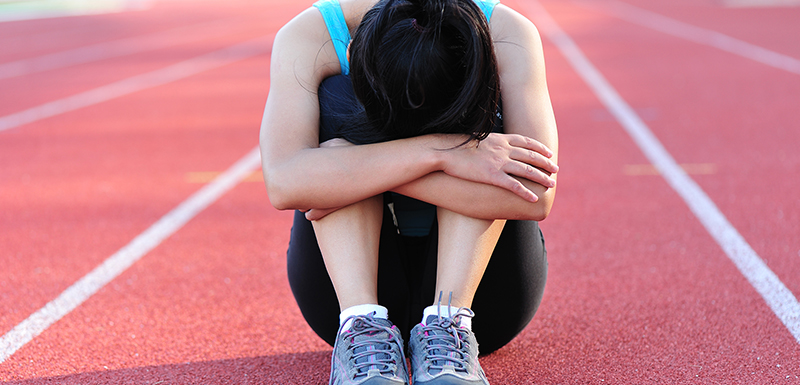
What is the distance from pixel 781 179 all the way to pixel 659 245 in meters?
1.63

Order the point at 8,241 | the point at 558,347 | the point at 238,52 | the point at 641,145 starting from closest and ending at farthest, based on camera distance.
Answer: the point at 558,347 → the point at 8,241 → the point at 641,145 → the point at 238,52

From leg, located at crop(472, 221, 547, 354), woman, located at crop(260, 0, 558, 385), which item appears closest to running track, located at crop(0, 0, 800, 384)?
leg, located at crop(472, 221, 547, 354)

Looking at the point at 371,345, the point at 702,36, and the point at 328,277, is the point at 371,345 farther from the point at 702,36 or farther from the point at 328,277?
the point at 702,36

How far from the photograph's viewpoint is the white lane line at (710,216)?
2.66 metres

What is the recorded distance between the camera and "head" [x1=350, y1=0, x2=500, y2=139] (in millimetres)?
1624

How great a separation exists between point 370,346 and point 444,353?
0.59 feet

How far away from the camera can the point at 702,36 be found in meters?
13.2

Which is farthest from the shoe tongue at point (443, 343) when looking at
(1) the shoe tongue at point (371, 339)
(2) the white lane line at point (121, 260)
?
(2) the white lane line at point (121, 260)

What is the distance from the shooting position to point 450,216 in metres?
1.80

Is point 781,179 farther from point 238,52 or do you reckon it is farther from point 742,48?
point 238,52

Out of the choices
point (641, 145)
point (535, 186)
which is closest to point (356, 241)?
point (535, 186)

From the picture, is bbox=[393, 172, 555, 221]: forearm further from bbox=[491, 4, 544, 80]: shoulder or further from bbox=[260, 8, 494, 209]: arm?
bbox=[491, 4, 544, 80]: shoulder

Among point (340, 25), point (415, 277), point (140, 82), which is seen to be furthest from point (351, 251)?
point (140, 82)

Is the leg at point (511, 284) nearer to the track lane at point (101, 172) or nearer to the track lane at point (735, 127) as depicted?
the track lane at point (735, 127)
